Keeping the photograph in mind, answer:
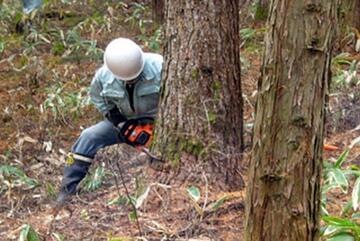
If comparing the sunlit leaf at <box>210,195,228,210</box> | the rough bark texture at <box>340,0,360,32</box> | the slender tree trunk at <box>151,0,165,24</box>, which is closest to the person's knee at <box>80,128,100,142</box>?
the sunlit leaf at <box>210,195,228,210</box>

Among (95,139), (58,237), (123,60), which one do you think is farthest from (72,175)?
(58,237)

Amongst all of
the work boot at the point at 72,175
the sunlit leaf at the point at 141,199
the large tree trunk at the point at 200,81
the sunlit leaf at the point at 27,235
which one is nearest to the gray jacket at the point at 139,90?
the work boot at the point at 72,175

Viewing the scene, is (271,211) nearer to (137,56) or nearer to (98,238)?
(98,238)

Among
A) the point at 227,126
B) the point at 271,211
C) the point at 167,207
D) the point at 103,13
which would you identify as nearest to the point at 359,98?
the point at 227,126

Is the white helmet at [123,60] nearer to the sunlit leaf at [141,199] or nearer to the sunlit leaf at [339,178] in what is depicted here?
the sunlit leaf at [141,199]

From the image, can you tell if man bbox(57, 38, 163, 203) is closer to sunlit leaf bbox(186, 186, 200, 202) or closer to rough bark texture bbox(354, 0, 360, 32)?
sunlit leaf bbox(186, 186, 200, 202)

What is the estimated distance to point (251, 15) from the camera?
30.3 ft

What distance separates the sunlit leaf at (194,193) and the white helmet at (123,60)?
122 cm

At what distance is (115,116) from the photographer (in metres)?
5.25

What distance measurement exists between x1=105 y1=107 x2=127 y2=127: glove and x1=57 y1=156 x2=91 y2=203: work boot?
361mm

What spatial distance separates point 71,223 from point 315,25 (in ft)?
8.04

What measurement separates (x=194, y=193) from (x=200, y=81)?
0.64 meters

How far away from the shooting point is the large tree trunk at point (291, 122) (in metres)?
2.15

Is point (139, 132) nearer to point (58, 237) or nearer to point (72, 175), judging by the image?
point (72, 175)
